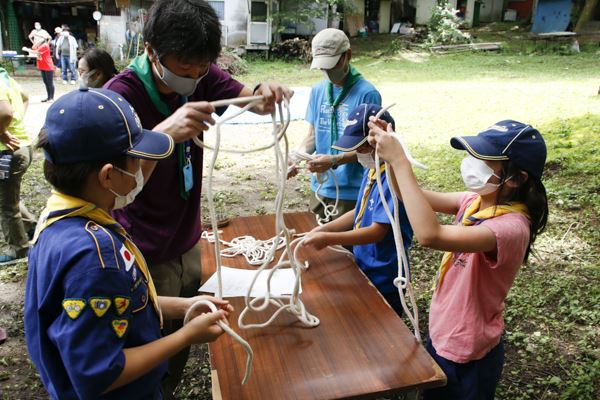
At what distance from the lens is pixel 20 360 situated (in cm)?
298

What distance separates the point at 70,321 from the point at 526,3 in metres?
27.5

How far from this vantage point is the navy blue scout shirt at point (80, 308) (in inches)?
45.1

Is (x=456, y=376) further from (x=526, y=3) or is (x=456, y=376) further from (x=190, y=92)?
(x=526, y=3)

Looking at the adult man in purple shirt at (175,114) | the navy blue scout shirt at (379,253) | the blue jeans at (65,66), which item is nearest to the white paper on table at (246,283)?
the adult man in purple shirt at (175,114)

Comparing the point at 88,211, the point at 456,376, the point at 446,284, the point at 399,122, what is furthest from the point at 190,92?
the point at 399,122

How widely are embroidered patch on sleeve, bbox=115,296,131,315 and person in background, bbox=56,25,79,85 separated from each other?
1408cm

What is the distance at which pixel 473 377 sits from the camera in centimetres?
183

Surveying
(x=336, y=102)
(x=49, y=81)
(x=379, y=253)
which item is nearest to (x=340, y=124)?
(x=336, y=102)

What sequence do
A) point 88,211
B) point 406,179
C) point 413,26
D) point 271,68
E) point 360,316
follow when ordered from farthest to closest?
1. point 413,26
2. point 271,68
3. point 360,316
4. point 406,179
5. point 88,211

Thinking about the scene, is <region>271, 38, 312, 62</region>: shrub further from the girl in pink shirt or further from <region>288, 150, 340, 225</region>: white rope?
the girl in pink shirt

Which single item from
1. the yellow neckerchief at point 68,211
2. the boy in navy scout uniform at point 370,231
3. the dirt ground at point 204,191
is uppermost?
the yellow neckerchief at point 68,211

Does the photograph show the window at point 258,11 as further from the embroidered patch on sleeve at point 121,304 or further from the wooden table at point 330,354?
the embroidered patch on sleeve at point 121,304

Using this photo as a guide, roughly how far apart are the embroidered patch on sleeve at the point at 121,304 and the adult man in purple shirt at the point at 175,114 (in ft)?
1.59

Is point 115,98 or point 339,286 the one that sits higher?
point 115,98
